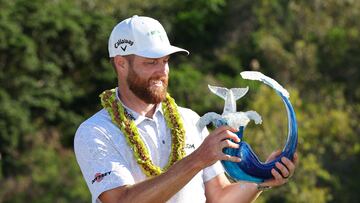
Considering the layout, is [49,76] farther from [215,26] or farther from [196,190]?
[196,190]

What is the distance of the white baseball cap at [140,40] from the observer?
4254 millimetres

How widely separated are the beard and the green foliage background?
517 inches

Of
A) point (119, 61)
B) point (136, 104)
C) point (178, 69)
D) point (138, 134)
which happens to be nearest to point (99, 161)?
point (138, 134)

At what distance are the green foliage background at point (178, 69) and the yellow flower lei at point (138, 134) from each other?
1294cm

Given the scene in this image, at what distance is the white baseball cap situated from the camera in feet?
14.0

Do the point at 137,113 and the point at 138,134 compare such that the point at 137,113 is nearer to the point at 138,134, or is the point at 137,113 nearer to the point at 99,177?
the point at 138,134

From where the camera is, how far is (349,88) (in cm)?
2141

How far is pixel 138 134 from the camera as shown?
4.32 m

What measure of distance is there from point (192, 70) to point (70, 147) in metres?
2.91

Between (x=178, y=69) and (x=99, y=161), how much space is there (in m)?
16.9

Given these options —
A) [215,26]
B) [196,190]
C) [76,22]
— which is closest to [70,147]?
[76,22]

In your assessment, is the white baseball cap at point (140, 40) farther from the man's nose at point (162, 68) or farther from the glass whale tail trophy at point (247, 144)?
the glass whale tail trophy at point (247, 144)

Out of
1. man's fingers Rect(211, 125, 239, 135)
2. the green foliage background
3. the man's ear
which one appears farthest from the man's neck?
the green foliage background

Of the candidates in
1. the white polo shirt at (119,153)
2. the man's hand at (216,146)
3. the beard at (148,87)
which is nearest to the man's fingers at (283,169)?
the man's hand at (216,146)
